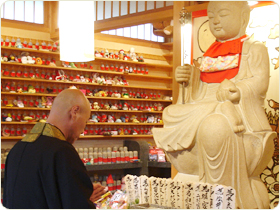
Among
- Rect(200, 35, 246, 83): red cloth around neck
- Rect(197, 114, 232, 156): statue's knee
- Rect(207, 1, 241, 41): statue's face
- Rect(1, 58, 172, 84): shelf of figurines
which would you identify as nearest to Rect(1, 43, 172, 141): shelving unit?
Rect(1, 58, 172, 84): shelf of figurines

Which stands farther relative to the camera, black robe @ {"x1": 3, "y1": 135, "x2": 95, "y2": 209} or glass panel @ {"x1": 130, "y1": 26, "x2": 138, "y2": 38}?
glass panel @ {"x1": 130, "y1": 26, "x2": 138, "y2": 38}

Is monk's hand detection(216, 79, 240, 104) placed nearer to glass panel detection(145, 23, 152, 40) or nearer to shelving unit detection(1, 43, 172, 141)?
shelving unit detection(1, 43, 172, 141)

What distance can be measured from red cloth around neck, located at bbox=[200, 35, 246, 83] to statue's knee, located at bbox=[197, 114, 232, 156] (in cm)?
48

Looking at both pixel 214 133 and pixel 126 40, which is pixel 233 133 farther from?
pixel 126 40

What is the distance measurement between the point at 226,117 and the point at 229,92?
22 cm

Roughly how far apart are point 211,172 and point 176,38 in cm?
220

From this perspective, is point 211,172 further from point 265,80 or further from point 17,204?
point 17,204

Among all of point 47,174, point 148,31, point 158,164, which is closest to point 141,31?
point 148,31

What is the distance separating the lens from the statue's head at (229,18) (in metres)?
3.03

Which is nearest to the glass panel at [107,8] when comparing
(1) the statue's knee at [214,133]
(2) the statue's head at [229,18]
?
(2) the statue's head at [229,18]

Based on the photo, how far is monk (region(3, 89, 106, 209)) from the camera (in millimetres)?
1518

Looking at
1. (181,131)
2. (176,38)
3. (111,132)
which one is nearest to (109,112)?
(111,132)

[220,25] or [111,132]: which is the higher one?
[220,25]

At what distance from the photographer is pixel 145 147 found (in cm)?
636
